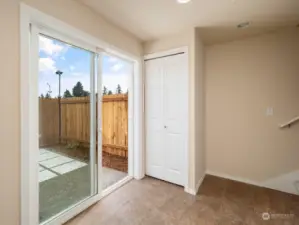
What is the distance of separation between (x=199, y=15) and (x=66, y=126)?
207cm

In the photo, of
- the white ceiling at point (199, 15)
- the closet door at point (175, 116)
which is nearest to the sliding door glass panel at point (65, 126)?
the white ceiling at point (199, 15)

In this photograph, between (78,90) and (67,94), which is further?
(78,90)

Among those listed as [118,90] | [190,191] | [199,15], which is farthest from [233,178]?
[118,90]

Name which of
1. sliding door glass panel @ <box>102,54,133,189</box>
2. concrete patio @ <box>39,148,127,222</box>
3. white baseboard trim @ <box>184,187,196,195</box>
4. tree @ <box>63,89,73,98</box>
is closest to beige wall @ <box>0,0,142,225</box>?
concrete patio @ <box>39,148,127,222</box>

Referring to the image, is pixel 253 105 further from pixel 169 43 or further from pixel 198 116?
pixel 169 43

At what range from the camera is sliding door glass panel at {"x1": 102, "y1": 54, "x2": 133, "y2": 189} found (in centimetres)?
320

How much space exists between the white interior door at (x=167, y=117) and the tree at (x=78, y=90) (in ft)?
3.78

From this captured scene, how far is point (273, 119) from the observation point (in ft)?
8.77

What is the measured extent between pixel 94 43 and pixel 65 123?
1.02 m

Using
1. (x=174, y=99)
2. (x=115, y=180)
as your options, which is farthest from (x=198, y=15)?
(x=115, y=180)

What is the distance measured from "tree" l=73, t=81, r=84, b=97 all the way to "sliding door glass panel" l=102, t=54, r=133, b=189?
93 cm

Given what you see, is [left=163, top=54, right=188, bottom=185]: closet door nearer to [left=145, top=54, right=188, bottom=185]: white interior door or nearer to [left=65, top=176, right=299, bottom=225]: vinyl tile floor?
[left=145, top=54, right=188, bottom=185]: white interior door

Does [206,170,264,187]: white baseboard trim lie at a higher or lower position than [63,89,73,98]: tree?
lower

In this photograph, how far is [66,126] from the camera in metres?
2.12
